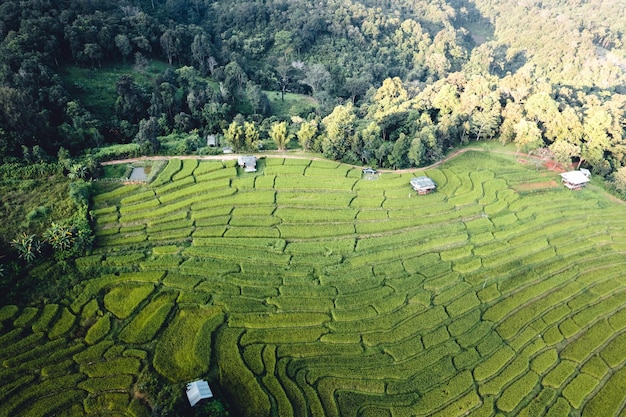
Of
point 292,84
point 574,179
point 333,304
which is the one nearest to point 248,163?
point 333,304

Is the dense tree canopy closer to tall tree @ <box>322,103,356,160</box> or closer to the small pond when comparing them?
tall tree @ <box>322,103,356,160</box>

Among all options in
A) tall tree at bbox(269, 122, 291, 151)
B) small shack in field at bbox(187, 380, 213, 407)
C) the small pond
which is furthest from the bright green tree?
small shack in field at bbox(187, 380, 213, 407)

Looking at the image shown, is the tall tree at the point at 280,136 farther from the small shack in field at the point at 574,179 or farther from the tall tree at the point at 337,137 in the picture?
the small shack in field at the point at 574,179

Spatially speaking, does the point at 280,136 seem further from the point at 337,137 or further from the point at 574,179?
the point at 574,179

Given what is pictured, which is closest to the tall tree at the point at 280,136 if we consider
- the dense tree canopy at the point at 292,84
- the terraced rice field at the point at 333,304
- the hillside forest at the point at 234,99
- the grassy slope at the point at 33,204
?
the hillside forest at the point at 234,99

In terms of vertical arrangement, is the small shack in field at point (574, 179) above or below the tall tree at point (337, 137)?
below

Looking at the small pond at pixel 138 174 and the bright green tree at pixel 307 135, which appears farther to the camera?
the bright green tree at pixel 307 135

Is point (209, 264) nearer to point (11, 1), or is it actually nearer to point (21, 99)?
point (21, 99)
